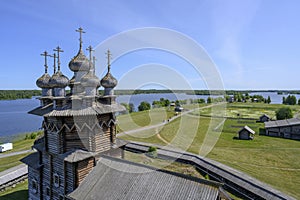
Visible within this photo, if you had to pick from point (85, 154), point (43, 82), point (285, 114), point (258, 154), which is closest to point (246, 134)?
point (258, 154)

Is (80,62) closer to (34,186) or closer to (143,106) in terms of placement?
(34,186)

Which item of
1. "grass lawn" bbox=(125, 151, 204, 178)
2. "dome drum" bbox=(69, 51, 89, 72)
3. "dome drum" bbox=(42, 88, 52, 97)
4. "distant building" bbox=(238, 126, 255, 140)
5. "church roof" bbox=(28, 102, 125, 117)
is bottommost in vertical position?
"grass lawn" bbox=(125, 151, 204, 178)

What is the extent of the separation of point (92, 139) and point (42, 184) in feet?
14.6

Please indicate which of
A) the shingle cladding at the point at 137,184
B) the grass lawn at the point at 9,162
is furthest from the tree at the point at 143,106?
the shingle cladding at the point at 137,184

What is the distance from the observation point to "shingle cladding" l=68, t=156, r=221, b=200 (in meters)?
8.03

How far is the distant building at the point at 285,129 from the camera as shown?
3362 cm

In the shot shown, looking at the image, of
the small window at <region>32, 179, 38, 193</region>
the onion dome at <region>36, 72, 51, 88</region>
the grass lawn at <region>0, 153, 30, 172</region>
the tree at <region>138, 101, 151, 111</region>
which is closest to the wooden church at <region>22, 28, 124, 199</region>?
the small window at <region>32, 179, 38, 193</region>

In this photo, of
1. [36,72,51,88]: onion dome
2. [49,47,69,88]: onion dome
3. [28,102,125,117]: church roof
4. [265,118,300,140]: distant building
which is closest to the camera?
[28,102,125,117]: church roof

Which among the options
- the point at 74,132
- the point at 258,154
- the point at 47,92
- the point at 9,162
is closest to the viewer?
the point at 74,132

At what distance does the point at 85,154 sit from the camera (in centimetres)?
1030

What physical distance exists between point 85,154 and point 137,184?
3291 millimetres

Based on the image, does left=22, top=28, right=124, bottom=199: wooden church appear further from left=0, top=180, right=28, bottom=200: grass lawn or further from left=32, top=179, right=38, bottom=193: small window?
left=0, top=180, right=28, bottom=200: grass lawn

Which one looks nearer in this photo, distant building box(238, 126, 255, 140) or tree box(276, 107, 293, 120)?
distant building box(238, 126, 255, 140)

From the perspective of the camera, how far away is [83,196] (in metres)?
9.26
